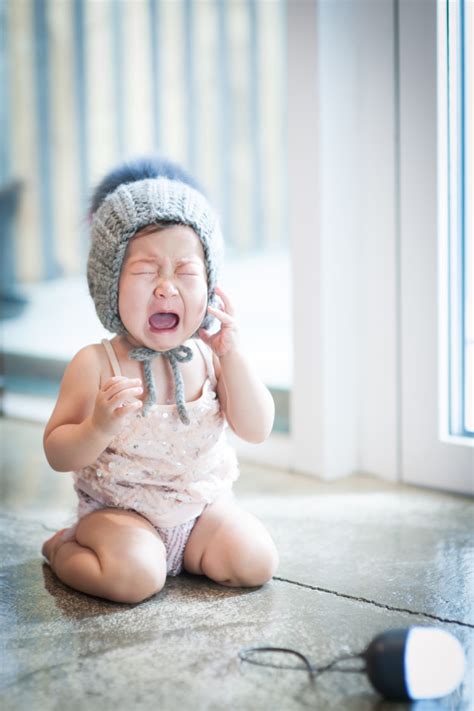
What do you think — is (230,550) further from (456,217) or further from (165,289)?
(456,217)

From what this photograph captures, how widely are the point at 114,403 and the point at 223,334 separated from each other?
192mm

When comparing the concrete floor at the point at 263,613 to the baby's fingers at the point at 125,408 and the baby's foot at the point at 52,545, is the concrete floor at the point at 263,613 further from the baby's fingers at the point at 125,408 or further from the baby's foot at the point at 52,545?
the baby's fingers at the point at 125,408

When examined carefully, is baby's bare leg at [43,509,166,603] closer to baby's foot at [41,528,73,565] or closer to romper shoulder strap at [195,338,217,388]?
baby's foot at [41,528,73,565]

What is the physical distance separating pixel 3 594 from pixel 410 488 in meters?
0.76

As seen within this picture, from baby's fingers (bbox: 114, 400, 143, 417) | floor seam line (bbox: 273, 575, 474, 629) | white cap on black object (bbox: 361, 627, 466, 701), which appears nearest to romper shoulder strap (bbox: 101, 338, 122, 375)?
baby's fingers (bbox: 114, 400, 143, 417)

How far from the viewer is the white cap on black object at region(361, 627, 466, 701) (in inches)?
35.8

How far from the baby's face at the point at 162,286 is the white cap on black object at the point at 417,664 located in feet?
1.61

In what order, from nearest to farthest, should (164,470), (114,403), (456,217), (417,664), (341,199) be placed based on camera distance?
1. (417,664)
2. (114,403)
3. (164,470)
4. (456,217)
5. (341,199)

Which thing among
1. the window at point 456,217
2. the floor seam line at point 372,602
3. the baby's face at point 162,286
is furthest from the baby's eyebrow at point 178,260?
the window at point 456,217

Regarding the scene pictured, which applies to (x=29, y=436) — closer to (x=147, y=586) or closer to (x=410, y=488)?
(x=410, y=488)

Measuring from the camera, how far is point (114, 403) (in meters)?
1.14

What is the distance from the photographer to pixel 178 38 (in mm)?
2254

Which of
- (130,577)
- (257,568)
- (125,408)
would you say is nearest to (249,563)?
(257,568)

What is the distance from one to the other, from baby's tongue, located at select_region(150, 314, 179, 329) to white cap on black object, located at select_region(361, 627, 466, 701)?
49cm
